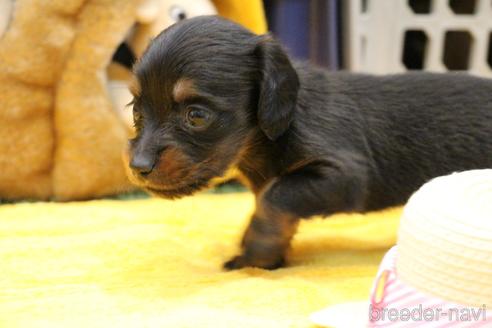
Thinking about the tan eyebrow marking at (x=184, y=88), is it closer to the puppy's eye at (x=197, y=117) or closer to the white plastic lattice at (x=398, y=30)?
the puppy's eye at (x=197, y=117)

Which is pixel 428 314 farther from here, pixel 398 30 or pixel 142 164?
pixel 398 30

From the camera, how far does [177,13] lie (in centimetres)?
313

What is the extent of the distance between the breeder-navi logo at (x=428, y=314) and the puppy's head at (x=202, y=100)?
700 mm

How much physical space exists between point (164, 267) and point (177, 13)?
131 cm

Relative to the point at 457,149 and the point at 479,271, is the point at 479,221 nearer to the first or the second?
the point at 479,271

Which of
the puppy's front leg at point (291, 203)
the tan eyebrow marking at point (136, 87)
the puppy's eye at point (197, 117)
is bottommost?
the puppy's front leg at point (291, 203)

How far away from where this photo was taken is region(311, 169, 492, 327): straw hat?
145 centimetres

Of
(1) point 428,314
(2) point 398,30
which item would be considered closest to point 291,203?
(1) point 428,314

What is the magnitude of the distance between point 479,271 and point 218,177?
0.89 m

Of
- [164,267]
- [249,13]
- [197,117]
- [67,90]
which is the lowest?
[164,267]

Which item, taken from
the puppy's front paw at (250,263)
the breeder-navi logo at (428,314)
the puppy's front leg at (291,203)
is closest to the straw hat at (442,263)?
the breeder-navi logo at (428,314)

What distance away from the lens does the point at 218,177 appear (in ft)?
6.89

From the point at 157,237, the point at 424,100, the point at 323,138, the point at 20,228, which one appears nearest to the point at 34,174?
the point at 20,228

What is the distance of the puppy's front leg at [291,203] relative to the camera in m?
2.13
